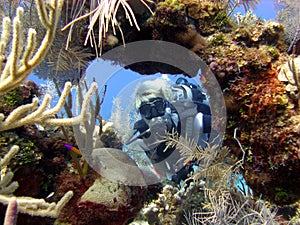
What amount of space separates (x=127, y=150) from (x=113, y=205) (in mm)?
1202

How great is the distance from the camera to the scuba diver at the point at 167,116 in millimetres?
4016

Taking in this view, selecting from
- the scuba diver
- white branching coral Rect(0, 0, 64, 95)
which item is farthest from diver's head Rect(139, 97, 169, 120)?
white branching coral Rect(0, 0, 64, 95)

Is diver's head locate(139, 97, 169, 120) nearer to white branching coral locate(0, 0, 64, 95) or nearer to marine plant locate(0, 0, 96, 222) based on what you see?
marine plant locate(0, 0, 96, 222)

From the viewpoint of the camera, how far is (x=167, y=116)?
4215mm

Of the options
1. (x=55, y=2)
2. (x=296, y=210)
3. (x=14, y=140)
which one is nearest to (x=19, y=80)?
(x=55, y=2)

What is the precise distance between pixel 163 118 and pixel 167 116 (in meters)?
0.10

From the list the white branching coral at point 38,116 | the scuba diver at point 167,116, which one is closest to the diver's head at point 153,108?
the scuba diver at point 167,116

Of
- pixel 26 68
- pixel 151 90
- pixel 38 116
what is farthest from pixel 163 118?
pixel 26 68

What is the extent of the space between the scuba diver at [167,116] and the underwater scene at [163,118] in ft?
0.06

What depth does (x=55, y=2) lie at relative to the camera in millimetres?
1739

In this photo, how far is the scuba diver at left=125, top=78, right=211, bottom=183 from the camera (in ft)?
13.2

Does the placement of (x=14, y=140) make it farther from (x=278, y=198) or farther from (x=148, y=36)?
(x=278, y=198)

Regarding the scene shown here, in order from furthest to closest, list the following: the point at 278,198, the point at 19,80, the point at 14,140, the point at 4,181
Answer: the point at 14,140
the point at 278,198
the point at 4,181
the point at 19,80

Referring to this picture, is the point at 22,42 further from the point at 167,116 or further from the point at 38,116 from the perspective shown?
the point at 167,116
